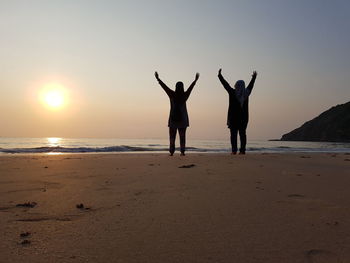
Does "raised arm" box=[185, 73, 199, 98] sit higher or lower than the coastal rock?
lower

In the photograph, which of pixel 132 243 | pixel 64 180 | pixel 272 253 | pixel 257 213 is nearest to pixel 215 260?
pixel 272 253

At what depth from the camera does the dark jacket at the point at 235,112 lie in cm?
852

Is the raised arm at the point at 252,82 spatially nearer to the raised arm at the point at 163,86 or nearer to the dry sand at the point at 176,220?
the raised arm at the point at 163,86

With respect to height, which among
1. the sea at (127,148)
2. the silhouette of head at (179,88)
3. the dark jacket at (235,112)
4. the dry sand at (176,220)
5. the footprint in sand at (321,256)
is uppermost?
the silhouette of head at (179,88)

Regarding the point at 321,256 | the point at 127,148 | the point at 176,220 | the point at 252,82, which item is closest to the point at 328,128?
the point at 127,148

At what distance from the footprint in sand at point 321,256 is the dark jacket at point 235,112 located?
6.92m

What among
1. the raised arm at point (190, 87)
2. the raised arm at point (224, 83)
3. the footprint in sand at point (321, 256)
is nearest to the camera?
the footprint in sand at point (321, 256)

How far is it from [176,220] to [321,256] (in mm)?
894

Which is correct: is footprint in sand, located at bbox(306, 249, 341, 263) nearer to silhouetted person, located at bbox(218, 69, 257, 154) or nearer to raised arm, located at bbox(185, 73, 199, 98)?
silhouetted person, located at bbox(218, 69, 257, 154)

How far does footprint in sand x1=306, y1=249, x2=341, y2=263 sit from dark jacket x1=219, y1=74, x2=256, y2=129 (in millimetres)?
6918

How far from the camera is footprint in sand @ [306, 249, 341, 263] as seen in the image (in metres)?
1.58

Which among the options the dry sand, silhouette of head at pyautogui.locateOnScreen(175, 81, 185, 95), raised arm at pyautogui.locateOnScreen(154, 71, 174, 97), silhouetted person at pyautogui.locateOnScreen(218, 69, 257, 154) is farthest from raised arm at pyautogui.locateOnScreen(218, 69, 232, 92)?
the dry sand

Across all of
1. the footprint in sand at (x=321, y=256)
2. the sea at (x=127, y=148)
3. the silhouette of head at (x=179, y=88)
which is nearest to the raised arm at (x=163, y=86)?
the silhouette of head at (x=179, y=88)

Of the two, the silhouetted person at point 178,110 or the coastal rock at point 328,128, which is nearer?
the silhouetted person at point 178,110
